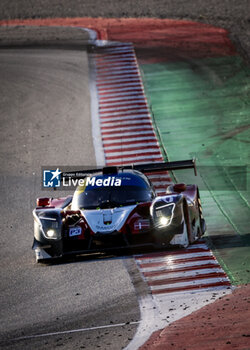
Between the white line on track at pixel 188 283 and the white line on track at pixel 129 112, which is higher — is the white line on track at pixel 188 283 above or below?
above

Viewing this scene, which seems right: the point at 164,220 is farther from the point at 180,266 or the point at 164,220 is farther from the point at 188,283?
the point at 188,283

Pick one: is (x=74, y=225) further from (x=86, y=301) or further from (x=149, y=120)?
(x=149, y=120)

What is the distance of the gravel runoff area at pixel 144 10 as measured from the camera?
34531 mm

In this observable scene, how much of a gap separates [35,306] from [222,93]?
15.7 m

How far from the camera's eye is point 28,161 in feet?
76.4

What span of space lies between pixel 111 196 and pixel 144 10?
2146cm

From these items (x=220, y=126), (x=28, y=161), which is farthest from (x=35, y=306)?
(x=220, y=126)

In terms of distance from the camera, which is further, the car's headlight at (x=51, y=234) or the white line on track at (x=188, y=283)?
the car's headlight at (x=51, y=234)

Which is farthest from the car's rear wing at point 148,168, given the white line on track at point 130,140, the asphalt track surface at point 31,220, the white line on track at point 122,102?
the white line on track at point 122,102

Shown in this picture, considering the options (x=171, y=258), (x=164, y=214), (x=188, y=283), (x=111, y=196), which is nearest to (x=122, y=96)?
(x=111, y=196)

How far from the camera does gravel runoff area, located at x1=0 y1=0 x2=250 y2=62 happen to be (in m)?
34.5

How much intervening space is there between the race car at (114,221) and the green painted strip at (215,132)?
102 centimetres

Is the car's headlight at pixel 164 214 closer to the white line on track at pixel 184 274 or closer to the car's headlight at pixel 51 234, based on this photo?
the white line on track at pixel 184 274

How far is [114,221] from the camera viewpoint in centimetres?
1502
